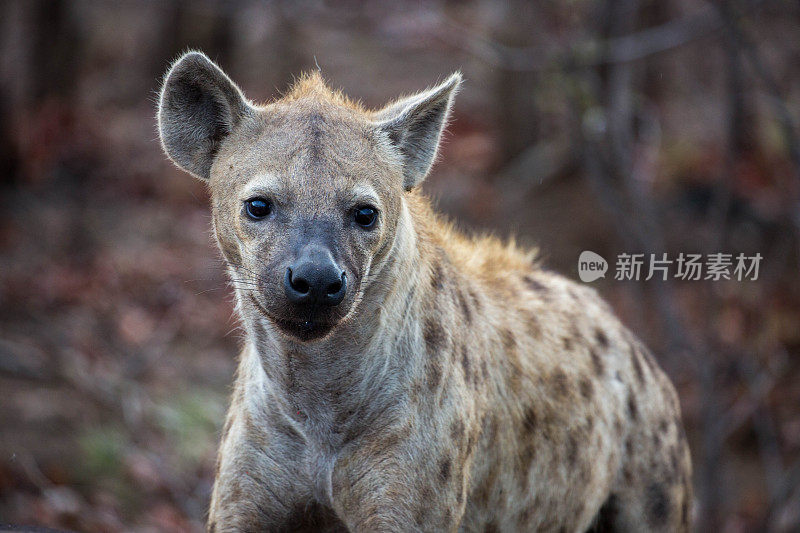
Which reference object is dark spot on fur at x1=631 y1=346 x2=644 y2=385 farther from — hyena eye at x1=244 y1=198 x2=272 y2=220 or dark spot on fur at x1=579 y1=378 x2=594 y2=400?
hyena eye at x1=244 y1=198 x2=272 y2=220

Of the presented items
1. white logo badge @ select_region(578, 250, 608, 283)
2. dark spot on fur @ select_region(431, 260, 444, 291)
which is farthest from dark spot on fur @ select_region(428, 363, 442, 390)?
white logo badge @ select_region(578, 250, 608, 283)

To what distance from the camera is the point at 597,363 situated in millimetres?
3594

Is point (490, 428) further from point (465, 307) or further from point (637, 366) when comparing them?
point (637, 366)

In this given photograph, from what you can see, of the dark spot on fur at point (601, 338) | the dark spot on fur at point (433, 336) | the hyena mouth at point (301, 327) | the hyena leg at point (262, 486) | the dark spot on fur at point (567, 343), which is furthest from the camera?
the dark spot on fur at point (601, 338)

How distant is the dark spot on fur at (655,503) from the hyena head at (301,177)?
1484mm

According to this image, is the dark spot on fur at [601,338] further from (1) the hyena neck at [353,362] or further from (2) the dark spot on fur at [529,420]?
(1) the hyena neck at [353,362]

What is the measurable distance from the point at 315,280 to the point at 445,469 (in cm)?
77

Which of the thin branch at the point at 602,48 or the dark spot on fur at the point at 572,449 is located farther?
the thin branch at the point at 602,48

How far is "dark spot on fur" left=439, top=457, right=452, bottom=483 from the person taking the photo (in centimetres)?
283

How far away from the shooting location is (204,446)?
223 inches

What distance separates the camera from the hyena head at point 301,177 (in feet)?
8.23

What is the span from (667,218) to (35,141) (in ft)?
18.1

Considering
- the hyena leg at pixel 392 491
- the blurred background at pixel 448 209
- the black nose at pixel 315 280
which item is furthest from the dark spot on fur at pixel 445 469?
the blurred background at pixel 448 209

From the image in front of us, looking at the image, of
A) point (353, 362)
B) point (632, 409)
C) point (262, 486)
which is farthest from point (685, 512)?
point (262, 486)
